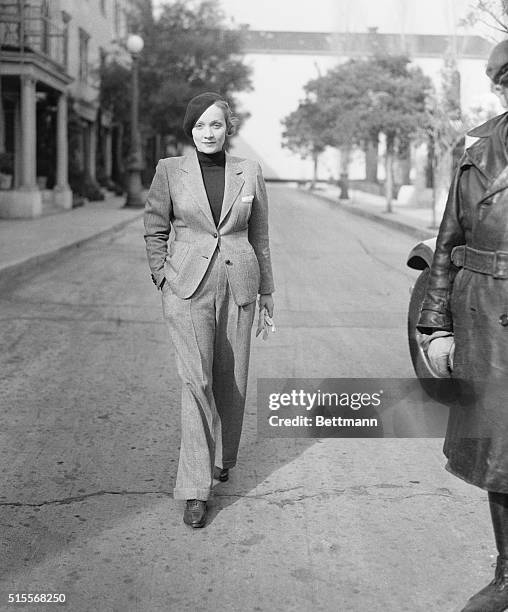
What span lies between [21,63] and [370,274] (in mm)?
12899

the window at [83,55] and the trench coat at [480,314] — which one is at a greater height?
the window at [83,55]

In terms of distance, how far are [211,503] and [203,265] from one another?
1.08 m

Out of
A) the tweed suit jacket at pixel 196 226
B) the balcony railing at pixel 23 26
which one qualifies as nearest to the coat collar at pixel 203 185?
the tweed suit jacket at pixel 196 226

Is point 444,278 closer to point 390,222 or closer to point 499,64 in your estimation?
point 499,64

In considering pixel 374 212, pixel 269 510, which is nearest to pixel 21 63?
pixel 374 212

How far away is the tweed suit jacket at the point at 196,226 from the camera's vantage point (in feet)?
13.6

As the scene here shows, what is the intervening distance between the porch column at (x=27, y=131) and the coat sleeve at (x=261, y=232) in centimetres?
2014

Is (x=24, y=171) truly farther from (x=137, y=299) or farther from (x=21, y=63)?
(x=137, y=299)

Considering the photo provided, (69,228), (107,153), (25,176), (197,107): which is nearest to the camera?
(197,107)

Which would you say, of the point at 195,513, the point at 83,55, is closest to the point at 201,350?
the point at 195,513

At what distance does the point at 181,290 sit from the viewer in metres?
4.12

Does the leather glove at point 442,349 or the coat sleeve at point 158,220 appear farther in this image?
the coat sleeve at point 158,220

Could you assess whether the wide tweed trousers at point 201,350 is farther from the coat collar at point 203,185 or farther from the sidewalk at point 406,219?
the sidewalk at point 406,219

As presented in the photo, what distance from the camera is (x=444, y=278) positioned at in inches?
126
